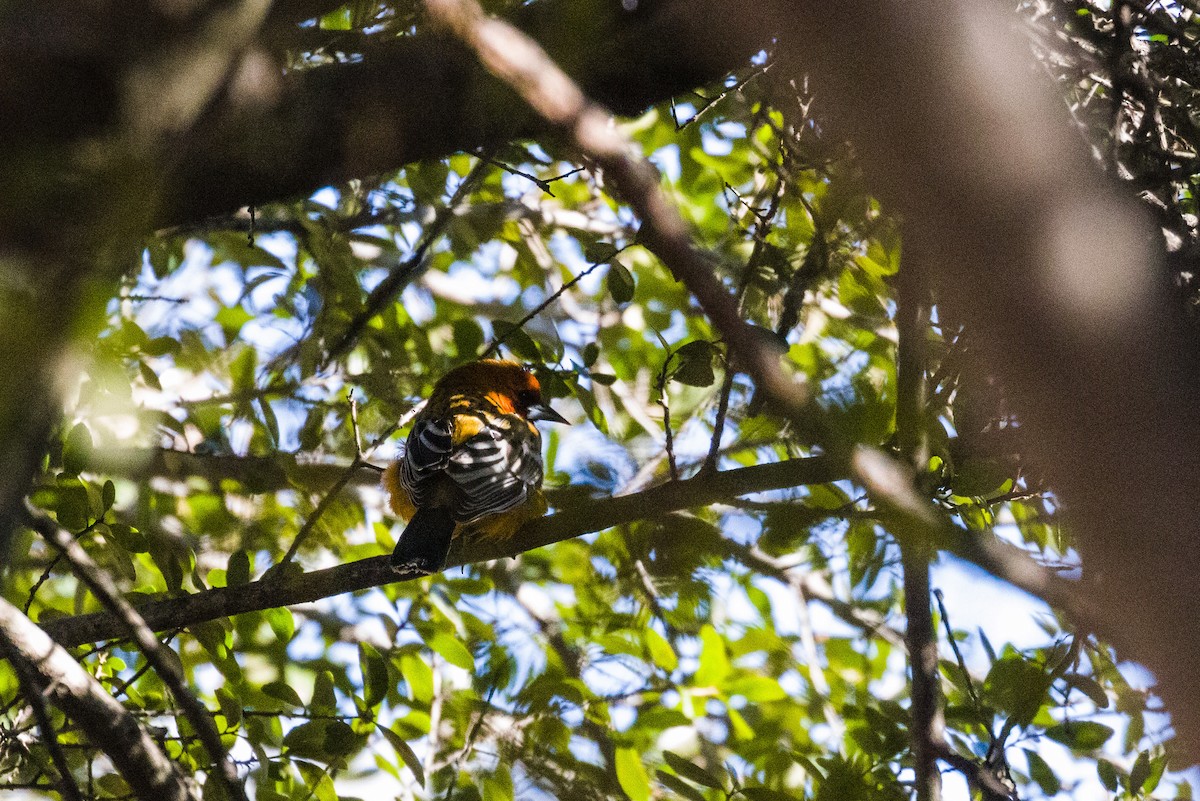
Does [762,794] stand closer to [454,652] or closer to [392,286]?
[454,652]

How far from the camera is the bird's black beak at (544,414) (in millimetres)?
6152

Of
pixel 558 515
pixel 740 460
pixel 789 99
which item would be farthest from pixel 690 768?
pixel 789 99

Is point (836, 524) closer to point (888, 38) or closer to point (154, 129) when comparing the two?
point (888, 38)

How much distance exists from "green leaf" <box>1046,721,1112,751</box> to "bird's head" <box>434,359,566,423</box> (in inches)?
114

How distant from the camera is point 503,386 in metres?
5.98

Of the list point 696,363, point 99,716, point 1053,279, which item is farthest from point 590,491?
point 1053,279

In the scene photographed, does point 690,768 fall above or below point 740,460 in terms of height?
below

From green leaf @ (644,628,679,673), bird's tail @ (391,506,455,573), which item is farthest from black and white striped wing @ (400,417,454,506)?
green leaf @ (644,628,679,673)

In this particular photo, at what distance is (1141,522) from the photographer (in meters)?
0.98

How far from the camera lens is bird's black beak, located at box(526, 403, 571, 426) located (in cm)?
615

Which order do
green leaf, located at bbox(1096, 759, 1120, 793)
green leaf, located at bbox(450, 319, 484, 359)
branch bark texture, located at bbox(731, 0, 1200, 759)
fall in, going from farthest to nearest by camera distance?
green leaf, located at bbox(450, 319, 484, 359), green leaf, located at bbox(1096, 759, 1120, 793), branch bark texture, located at bbox(731, 0, 1200, 759)

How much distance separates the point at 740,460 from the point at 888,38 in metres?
4.06

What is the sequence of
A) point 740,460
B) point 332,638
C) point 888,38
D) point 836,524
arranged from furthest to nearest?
1. point 332,638
2. point 740,460
3. point 836,524
4. point 888,38

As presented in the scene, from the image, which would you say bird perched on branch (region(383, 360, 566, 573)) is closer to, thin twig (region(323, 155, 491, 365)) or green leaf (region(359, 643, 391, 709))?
green leaf (region(359, 643, 391, 709))
